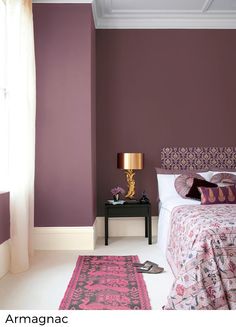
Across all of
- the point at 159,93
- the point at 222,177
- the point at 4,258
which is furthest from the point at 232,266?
the point at 159,93

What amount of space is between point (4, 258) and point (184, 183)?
98.1 inches

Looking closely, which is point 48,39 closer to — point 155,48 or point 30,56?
point 30,56

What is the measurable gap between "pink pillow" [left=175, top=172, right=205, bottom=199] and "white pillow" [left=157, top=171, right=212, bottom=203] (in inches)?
5.1

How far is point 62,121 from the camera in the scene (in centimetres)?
464

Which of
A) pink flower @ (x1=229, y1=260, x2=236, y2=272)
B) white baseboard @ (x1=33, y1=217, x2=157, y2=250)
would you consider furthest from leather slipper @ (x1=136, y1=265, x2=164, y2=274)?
white baseboard @ (x1=33, y1=217, x2=157, y2=250)

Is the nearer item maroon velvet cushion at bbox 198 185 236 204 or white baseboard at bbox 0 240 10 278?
white baseboard at bbox 0 240 10 278

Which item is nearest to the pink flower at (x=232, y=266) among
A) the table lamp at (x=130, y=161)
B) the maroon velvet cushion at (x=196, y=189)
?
the maroon velvet cushion at (x=196, y=189)

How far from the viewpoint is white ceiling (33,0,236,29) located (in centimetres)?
506

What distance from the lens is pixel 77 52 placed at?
15.3 ft

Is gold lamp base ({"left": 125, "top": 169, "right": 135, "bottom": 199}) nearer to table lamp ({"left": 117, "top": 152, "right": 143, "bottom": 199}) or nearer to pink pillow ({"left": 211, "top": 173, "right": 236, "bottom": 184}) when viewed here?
table lamp ({"left": 117, "top": 152, "right": 143, "bottom": 199})

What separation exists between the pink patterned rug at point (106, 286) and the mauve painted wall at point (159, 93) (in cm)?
184

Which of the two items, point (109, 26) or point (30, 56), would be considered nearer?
point (30, 56)

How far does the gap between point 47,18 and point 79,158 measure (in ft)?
6.34
